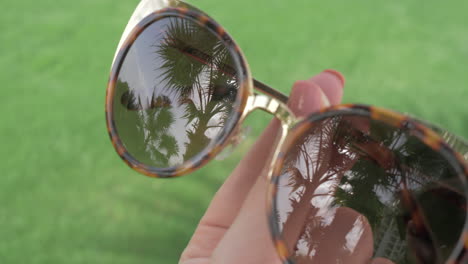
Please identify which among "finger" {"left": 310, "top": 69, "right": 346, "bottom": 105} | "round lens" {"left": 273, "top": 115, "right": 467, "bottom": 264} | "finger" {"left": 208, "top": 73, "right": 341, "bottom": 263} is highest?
"finger" {"left": 310, "top": 69, "right": 346, "bottom": 105}

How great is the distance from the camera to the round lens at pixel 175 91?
0.71 m

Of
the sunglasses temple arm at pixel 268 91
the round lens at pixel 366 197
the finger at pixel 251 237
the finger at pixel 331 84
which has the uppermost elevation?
the finger at pixel 331 84

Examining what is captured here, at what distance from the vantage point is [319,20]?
1.27 meters

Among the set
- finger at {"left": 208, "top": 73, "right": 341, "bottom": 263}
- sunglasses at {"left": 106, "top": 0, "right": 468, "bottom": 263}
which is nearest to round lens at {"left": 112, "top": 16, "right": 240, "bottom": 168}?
sunglasses at {"left": 106, "top": 0, "right": 468, "bottom": 263}

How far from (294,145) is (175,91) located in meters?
0.27

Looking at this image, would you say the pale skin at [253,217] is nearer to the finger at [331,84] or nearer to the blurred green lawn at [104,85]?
the finger at [331,84]

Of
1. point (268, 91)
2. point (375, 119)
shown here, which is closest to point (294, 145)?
point (375, 119)

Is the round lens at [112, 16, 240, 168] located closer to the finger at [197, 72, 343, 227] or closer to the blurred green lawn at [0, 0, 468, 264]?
the finger at [197, 72, 343, 227]

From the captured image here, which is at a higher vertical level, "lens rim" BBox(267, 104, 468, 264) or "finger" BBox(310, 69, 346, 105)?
"finger" BBox(310, 69, 346, 105)

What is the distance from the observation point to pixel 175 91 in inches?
28.8

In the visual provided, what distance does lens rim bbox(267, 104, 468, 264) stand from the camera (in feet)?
1.42

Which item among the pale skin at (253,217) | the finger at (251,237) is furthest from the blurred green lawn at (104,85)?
the finger at (251,237)

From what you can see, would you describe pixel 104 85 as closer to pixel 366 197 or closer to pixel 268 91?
pixel 268 91

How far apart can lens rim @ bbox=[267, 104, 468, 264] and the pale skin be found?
2 centimetres
